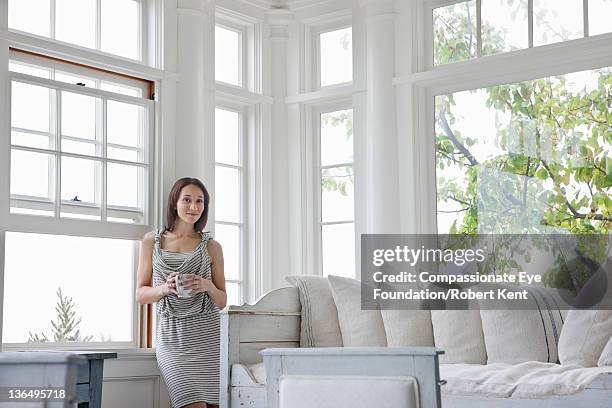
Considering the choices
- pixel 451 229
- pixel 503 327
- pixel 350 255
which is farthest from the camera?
pixel 350 255

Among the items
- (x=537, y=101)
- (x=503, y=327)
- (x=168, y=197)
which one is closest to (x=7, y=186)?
(x=168, y=197)

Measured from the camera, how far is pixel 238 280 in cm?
540

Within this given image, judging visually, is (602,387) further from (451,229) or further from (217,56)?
(217,56)

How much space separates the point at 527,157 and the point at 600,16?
799 millimetres

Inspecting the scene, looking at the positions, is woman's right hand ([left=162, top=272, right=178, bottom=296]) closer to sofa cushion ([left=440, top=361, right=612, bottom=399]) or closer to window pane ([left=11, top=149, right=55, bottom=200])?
window pane ([left=11, top=149, right=55, bottom=200])

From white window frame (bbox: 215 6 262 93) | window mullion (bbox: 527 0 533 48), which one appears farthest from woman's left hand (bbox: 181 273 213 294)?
window mullion (bbox: 527 0 533 48)

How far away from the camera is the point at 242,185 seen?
5516 millimetres

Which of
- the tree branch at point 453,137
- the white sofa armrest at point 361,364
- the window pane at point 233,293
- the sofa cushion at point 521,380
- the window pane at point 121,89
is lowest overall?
the sofa cushion at point 521,380

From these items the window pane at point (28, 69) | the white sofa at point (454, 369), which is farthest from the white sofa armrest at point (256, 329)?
the window pane at point (28, 69)

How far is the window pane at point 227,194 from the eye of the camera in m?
5.34

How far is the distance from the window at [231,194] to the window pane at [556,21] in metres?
1.87

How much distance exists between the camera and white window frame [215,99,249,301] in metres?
5.41

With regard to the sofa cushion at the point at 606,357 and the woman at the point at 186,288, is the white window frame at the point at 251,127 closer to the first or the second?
the woman at the point at 186,288

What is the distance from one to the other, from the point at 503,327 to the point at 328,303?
89 cm
